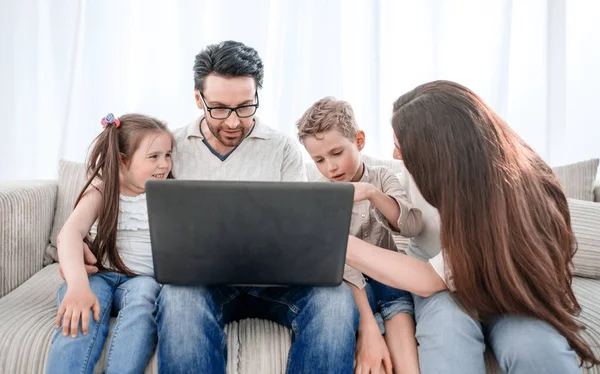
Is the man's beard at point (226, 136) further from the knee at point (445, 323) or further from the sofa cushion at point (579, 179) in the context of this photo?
the sofa cushion at point (579, 179)

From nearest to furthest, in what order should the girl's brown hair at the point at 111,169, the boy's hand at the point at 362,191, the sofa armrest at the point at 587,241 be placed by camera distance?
1. the boy's hand at the point at 362,191
2. the girl's brown hair at the point at 111,169
3. the sofa armrest at the point at 587,241

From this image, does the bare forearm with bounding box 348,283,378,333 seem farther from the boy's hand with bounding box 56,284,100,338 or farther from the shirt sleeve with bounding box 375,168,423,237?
the boy's hand with bounding box 56,284,100,338

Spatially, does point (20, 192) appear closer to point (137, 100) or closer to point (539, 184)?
point (137, 100)

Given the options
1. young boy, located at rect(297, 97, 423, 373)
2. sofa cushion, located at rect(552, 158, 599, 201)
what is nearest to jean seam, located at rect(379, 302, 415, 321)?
young boy, located at rect(297, 97, 423, 373)

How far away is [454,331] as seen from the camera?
98 cm

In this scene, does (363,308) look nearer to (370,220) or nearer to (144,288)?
(370,220)

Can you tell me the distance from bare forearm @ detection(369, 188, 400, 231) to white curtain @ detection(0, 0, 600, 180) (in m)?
0.96

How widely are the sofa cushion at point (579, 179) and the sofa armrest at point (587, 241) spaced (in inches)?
5.2

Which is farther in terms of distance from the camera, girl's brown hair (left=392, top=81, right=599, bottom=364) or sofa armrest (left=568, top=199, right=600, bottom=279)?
sofa armrest (left=568, top=199, right=600, bottom=279)

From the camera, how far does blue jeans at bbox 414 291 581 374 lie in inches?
35.9

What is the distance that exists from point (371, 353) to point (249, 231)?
15.1 inches

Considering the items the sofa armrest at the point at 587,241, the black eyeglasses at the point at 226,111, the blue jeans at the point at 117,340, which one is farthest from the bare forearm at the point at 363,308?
the sofa armrest at the point at 587,241

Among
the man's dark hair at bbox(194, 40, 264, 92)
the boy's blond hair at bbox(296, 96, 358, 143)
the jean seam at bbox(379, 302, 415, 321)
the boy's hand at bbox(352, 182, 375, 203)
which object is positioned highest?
the man's dark hair at bbox(194, 40, 264, 92)

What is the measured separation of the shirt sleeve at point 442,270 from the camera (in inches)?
40.4
